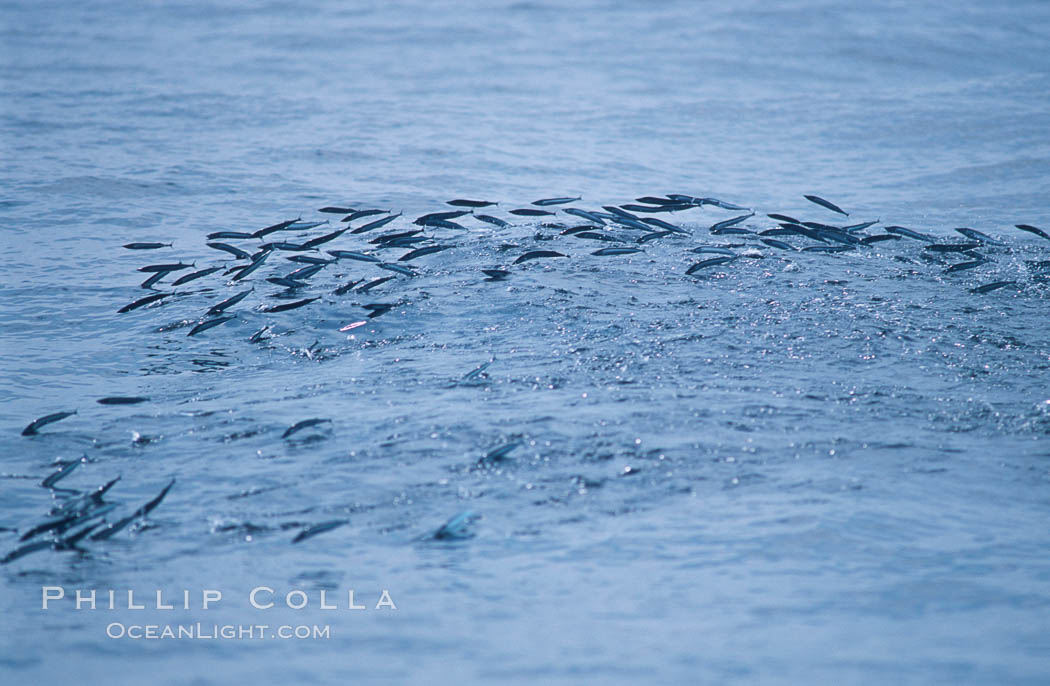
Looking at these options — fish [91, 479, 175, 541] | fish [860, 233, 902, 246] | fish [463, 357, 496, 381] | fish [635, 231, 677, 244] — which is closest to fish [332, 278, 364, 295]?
fish [463, 357, 496, 381]

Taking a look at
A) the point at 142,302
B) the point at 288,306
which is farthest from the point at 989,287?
Result: the point at 142,302

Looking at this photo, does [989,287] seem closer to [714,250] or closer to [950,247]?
[950,247]

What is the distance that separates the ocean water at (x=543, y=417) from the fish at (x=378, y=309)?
11cm

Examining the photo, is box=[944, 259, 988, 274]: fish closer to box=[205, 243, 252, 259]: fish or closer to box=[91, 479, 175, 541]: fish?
box=[205, 243, 252, 259]: fish

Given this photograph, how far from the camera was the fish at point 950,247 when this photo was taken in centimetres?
927

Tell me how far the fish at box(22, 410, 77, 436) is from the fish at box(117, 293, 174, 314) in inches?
84.8


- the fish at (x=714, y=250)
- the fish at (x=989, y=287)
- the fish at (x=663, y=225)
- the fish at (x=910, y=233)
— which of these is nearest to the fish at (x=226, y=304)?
the fish at (x=663, y=225)

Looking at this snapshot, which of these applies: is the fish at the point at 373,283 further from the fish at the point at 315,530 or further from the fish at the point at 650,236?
the fish at the point at 315,530

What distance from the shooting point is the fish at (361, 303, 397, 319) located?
8.12m

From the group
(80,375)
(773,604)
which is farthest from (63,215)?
(773,604)

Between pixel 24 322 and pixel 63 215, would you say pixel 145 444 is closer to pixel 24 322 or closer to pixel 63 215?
pixel 24 322

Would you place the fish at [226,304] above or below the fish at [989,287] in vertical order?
below

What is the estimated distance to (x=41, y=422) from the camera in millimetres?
6234

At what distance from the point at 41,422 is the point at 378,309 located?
2675 millimetres
